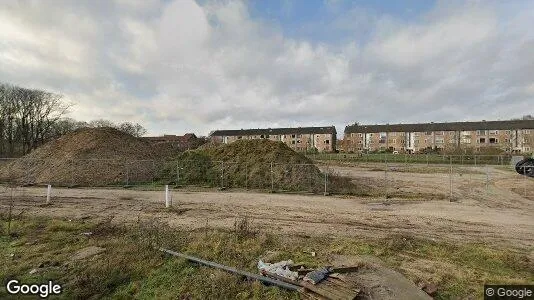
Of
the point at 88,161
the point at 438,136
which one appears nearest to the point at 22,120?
the point at 88,161

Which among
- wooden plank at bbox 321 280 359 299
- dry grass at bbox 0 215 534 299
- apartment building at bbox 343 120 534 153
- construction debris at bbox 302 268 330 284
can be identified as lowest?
dry grass at bbox 0 215 534 299

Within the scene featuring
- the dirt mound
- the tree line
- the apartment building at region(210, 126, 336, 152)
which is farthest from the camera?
the apartment building at region(210, 126, 336, 152)

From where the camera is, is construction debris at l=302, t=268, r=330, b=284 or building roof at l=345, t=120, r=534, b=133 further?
building roof at l=345, t=120, r=534, b=133

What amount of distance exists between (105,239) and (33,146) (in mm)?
68952

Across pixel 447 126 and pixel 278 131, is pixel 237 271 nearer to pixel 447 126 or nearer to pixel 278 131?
pixel 447 126

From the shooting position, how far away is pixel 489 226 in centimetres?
1322

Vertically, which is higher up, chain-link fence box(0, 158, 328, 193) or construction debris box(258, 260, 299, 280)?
chain-link fence box(0, 158, 328, 193)

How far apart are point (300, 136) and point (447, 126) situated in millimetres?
46476

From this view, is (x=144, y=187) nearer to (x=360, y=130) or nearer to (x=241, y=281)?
(x=241, y=281)

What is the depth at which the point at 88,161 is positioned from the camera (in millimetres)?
30328

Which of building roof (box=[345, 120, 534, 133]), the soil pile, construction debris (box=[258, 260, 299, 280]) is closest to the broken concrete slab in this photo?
construction debris (box=[258, 260, 299, 280])

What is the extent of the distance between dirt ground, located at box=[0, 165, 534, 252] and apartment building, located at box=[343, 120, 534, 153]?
7690 centimetres

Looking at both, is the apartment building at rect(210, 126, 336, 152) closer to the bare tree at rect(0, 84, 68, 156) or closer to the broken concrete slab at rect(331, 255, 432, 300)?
the bare tree at rect(0, 84, 68, 156)

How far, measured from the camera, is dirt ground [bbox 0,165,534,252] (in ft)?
41.2
